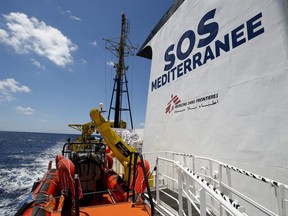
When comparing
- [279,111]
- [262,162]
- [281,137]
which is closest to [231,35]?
[279,111]

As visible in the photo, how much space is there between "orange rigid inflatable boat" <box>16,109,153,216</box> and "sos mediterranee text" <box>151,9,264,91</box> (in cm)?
276

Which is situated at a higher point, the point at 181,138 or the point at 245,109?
the point at 245,109

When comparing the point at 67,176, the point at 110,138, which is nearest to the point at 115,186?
the point at 110,138

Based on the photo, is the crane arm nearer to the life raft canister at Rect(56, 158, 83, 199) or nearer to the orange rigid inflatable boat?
the orange rigid inflatable boat

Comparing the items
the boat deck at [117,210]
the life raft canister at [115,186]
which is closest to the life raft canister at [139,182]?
the boat deck at [117,210]

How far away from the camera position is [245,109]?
361 cm

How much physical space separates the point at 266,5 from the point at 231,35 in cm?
80

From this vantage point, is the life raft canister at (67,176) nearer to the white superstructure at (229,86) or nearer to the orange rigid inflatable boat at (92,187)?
the orange rigid inflatable boat at (92,187)

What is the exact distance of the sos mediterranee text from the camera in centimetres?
374

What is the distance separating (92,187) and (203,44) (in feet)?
15.6

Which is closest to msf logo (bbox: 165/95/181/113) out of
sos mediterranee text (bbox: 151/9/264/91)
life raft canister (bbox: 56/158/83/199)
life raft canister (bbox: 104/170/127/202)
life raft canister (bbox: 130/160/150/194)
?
sos mediterranee text (bbox: 151/9/264/91)

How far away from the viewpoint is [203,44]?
491 cm

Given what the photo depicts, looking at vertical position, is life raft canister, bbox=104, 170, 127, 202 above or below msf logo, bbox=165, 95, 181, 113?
below

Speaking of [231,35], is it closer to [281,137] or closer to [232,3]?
[232,3]
